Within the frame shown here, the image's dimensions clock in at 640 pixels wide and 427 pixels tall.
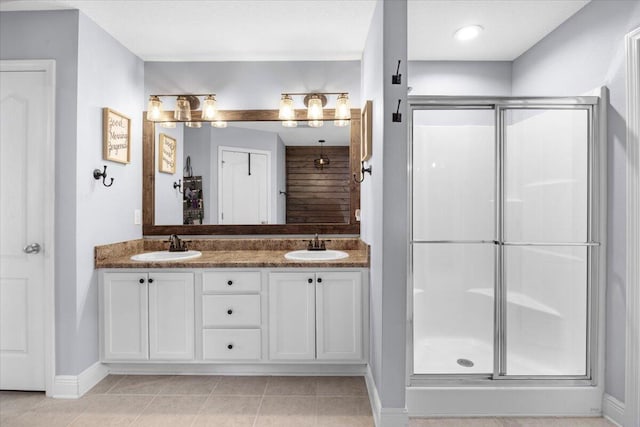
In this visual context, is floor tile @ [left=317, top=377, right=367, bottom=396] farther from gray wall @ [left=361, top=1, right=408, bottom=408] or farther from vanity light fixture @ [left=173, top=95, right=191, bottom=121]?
vanity light fixture @ [left=173, top=95, right=191, bottom=121]

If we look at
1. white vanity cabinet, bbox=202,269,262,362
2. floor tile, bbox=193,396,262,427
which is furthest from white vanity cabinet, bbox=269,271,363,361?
floor tile, bbox=193,396,262,427

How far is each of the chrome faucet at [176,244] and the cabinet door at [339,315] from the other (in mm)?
1182

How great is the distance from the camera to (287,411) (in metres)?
2.14

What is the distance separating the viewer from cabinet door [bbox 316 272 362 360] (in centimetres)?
251

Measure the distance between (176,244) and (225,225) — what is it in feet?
1.36

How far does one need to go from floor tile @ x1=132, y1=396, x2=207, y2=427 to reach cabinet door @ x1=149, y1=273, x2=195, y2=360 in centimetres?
31

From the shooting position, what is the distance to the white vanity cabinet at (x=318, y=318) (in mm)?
2508

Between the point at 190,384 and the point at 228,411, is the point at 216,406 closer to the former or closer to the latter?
the point at 228,411

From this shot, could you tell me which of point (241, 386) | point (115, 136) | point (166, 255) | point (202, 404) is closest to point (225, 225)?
point (166, 255)

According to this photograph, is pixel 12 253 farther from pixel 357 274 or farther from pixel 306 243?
pixel 357 274

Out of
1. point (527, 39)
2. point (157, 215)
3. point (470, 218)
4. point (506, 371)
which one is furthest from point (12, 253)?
point (527, 39)

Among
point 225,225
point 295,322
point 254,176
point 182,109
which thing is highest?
point 182,109

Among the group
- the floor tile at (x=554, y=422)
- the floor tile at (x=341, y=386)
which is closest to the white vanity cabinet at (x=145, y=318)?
the floor tile at (x=341, y=386)

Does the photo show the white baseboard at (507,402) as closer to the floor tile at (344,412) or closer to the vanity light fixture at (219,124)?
the floor tile at (344,412)
